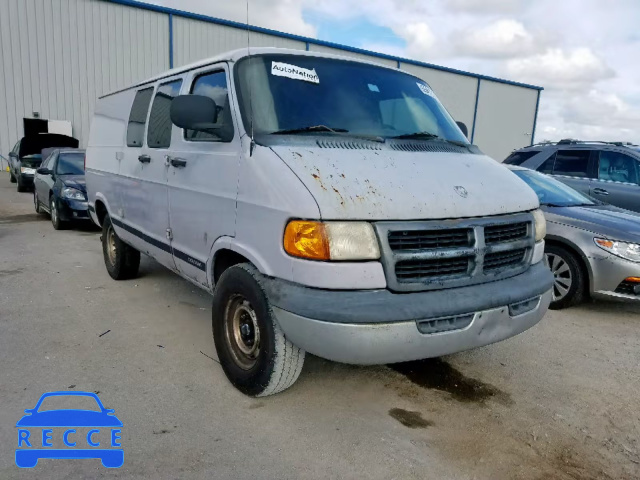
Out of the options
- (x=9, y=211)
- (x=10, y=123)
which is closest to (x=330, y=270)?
(x=9, y=211)

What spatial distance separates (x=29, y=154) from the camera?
48.2ft

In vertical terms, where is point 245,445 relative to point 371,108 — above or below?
below

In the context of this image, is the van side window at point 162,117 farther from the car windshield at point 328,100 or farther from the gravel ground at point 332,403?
the gravel ground at point 332,403

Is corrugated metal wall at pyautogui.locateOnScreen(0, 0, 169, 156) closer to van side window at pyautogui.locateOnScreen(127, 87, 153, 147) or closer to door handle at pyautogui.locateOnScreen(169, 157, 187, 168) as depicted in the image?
van side window at pyautogui.locateOnScreen(127, 87, 153, 147)

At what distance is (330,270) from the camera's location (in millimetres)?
2461

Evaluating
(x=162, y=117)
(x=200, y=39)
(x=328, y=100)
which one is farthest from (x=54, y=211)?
(x=200, y=39)

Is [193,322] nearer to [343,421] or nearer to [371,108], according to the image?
[343,421]

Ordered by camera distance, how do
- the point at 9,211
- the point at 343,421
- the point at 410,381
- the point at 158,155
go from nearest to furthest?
the point at 343,421 < the point at 410,381 < the point at 158,155 < the point at 9,211

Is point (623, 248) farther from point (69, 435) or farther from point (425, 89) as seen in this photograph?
point (69, 435)

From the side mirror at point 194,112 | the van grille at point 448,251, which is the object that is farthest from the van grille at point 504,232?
→ the side mirror at point 194,112

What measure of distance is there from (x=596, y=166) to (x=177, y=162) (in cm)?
736

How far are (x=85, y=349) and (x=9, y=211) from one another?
9152mm

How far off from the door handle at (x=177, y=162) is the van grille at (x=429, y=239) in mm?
1836

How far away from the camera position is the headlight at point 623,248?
4668mm
